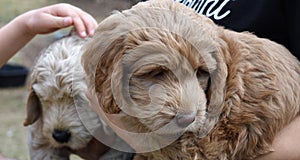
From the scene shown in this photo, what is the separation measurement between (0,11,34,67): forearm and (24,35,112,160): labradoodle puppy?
18 cm

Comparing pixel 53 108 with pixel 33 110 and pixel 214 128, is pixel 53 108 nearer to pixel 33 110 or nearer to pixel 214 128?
pixel 33 110

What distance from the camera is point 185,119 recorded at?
1853 millimetres

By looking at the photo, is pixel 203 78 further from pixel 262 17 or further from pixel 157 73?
pixel 262 17

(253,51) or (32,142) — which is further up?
(253,51)

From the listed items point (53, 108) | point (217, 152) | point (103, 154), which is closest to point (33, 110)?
point (53, 108)

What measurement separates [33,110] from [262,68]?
1.37 meters

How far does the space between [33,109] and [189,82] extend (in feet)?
4.57

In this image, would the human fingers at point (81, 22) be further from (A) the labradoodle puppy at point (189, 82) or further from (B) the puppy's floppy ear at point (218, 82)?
(B) the puppy's floppy ear at point (218, 82)

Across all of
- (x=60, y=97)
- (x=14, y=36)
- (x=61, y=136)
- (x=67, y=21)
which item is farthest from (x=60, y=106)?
(x=14, y=36)

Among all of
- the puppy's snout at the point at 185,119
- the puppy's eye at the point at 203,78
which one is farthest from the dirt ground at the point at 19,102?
the puppy's snout at the point at 185,119

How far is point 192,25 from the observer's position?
6.37ft

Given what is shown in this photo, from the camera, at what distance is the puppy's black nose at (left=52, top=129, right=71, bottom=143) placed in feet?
9.72

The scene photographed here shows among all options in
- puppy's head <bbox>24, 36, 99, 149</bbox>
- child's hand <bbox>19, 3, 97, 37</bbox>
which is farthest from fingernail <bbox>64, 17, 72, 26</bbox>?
puppy's head <bbox>24, 36, 99, 149</bbox>

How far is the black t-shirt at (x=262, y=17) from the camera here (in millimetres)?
2338
